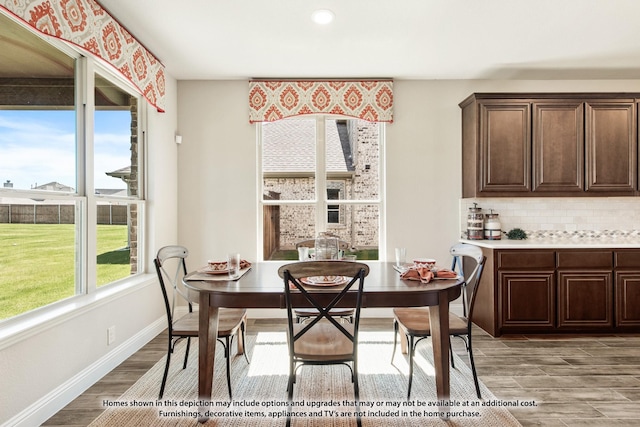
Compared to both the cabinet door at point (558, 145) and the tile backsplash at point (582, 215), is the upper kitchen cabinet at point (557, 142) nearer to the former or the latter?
the cabinet door at point (558, 145)

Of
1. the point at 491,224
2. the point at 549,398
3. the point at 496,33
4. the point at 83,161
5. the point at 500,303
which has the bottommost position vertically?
the point at 549,398

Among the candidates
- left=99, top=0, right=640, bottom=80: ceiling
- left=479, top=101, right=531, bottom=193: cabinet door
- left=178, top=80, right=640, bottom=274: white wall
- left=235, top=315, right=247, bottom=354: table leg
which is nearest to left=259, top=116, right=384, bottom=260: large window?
left=178, top=80, right=640, bottom=274: white wall

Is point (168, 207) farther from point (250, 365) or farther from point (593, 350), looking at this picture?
point (593, 350)

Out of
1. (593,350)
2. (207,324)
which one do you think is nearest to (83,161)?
(207,324)

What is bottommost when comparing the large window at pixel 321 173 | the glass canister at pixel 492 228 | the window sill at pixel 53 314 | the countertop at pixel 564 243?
the window sill at pixel 53 314

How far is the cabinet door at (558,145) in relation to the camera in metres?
3.61

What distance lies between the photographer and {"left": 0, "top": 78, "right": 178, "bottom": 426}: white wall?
6.23ft

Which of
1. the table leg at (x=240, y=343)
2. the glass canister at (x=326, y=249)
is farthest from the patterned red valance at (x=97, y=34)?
the table leg at (x=240, y=343)

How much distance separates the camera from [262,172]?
4.11 metres

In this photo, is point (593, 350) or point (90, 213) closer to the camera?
point (90, 213)

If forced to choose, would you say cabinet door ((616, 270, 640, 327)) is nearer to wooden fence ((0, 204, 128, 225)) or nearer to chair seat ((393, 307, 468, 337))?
chair seat ((393, 307, 468, 337))

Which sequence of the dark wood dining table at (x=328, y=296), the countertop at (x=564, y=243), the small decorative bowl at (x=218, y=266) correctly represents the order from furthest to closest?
the countertop at (x=564, y=243) → the small decorative bowl at (x=218, y=266) → the dark wood dining table at (x=328, y=296)

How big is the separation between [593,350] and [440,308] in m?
2.07

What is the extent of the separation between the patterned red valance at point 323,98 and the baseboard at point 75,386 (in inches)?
97.7
